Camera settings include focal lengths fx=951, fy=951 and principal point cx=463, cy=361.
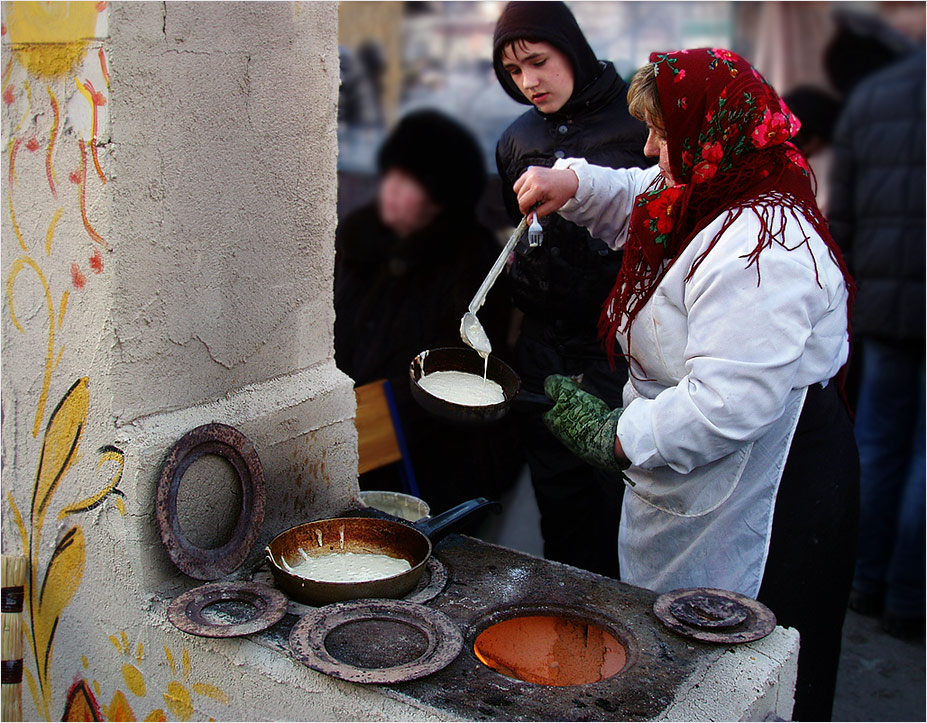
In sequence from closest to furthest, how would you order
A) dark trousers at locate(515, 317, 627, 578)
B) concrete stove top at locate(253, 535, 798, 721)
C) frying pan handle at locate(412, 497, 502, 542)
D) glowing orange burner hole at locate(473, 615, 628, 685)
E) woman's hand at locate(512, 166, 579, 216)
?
concrete stove top at locate(253, 535, 798, 721) → glowing orange burner hole at locate(473, 615, 628, 685) → frying pan handle at locate(412, 497, 502, 542) → woman's hand at locate(512, 166, 579, 216) → dark trousers at locate(515, 317, 627, 578)

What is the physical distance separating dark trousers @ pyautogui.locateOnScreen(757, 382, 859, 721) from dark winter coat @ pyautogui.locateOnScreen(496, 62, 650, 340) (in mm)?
922

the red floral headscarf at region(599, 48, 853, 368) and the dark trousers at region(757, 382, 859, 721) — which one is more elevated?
the red floral headscarf at region(599, 48, 853, 368)

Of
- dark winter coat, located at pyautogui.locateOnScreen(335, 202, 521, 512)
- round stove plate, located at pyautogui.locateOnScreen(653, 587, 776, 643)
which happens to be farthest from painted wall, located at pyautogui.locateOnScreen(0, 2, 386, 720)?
dark winter coat, located at pyautogui.locateOnScreen(335, 202, 521, 512)

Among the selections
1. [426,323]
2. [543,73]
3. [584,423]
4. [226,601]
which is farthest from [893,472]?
[226,601]

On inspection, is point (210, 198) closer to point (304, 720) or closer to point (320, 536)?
point (320, 536)

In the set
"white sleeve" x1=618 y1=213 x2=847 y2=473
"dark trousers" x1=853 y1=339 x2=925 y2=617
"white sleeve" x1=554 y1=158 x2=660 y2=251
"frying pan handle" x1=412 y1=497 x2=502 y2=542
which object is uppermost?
"white sleeve" x1=554 y1=158 x2=660 y2=251

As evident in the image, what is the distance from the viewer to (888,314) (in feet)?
10.7

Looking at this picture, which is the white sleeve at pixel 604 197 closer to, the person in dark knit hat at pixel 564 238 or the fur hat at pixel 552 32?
the person in dark knit hat at pixel 564 238

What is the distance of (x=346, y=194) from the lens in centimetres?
488

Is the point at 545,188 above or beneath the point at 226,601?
above

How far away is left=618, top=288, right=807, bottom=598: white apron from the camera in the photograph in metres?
1.95

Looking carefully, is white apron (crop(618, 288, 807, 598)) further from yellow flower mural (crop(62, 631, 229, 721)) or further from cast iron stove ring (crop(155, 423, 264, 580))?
yellow flower mural (crop(62, 631, 229, 721))

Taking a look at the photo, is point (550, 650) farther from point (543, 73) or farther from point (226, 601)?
point (543, 73)

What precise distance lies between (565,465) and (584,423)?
44.8 inches
